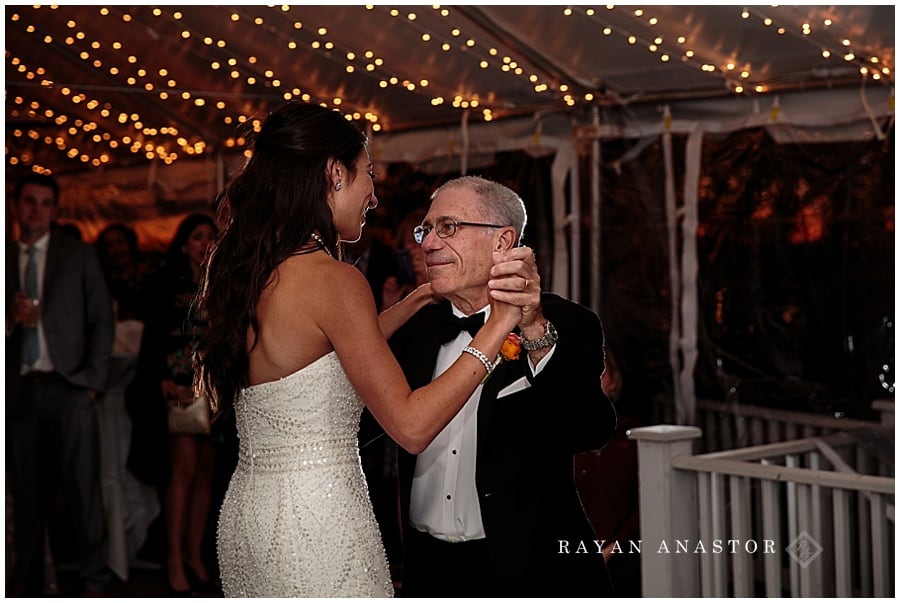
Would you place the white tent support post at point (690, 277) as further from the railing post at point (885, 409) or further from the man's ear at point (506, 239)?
the man's ear at point (506, 239)

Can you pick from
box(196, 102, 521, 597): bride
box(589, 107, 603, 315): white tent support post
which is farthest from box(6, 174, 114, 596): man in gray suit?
box(196, 102, 521, 597): bride

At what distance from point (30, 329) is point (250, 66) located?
1.49 meters

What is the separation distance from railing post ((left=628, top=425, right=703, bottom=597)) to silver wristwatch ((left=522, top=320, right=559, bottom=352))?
1.23 metres

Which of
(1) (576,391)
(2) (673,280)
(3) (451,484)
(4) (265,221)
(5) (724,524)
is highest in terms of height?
(2) (673,280)

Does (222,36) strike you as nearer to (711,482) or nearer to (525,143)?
(525,143)

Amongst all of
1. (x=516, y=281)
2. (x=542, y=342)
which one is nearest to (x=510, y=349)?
(x=542, y=342)

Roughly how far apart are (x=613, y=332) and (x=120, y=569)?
8.49 ft

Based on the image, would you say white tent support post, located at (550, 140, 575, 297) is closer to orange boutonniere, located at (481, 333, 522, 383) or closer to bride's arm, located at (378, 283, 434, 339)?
bride's arm, located at (378, 283, 434, 339)

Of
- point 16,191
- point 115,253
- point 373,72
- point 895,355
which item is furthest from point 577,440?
point 115,253

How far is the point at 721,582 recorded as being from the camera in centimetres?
362

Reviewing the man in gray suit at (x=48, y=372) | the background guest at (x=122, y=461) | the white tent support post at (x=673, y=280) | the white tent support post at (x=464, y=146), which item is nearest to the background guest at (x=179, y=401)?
the background guest at (x=122, y=461)

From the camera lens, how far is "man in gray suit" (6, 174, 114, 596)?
461 centimetres

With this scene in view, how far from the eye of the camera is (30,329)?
4.65 meters

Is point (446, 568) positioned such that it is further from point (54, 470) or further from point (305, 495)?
point (54, 470)
